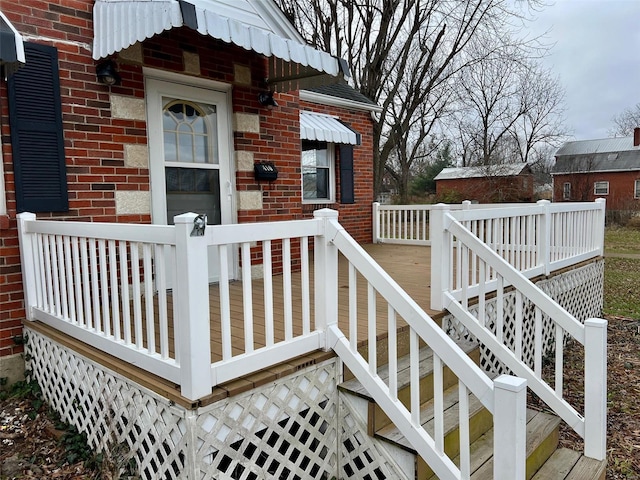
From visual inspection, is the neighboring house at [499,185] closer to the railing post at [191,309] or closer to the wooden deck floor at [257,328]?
the wooden deck floor at [257,328]

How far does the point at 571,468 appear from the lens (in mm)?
2627

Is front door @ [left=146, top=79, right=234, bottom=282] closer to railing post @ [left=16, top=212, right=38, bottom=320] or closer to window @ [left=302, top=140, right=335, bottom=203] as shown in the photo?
railing post @ [left=16, top=212, right=38, bottom=320]

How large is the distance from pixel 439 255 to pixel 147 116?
9.21 feet

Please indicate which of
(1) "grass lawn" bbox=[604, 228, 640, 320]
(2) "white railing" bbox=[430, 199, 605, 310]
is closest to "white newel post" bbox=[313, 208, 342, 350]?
(2) "white railing" bbox=[430, 199, 605, 310]

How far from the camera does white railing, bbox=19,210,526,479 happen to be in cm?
194

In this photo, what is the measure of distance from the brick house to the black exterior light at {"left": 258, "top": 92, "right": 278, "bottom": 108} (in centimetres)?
1

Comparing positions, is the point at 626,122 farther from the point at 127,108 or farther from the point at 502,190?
the point at 127,108

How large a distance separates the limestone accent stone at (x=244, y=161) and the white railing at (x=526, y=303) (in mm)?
2180

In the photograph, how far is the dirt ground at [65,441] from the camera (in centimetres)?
261

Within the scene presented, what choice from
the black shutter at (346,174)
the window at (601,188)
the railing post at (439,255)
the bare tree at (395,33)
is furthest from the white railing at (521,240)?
the window at (601,188)

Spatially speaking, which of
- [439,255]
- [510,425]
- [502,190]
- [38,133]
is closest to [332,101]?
[439,255]

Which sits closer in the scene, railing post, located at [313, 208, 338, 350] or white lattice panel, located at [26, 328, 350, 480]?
white lattice panel, located at [26, 328, 350, 480]

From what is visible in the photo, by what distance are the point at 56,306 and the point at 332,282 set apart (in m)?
1.96

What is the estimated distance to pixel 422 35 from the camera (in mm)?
13961
